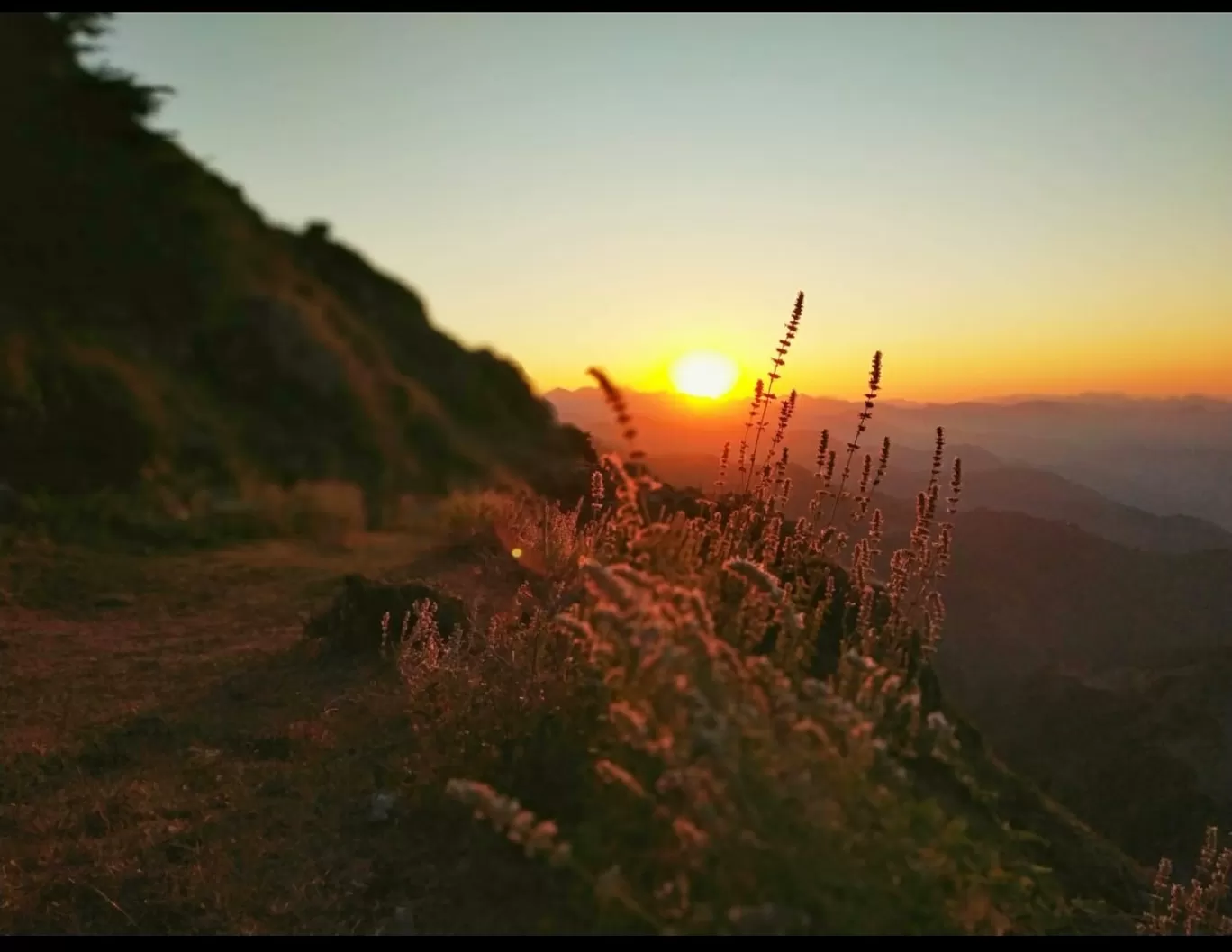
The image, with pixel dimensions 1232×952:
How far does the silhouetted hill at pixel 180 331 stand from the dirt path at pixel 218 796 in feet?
23.2

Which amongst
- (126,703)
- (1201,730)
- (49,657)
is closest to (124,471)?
(49,657)

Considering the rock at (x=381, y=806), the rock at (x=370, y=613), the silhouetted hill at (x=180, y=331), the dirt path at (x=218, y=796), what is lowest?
the dirt path at (x=218, y=796)

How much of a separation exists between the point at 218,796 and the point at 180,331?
17.7 m

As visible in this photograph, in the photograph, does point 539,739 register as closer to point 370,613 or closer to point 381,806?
point 381,806

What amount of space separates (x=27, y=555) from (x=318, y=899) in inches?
268

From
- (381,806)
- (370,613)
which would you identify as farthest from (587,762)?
(370,613)

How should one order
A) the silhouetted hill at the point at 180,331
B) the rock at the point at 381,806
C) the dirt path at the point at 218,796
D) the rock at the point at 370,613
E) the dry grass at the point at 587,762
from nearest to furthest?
the dry grass at the point at 587,762, the dirt path at the point at 218,796, the rock at the point at 381,806, the rock at the point at 370,613, the silhouetted hill at the point at 180,331

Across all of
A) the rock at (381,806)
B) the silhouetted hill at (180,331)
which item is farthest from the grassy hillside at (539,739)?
the silhouetted hill at (180,331)

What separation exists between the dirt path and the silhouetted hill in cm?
706

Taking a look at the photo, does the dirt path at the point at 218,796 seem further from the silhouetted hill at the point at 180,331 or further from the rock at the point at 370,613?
the silhouetted hill at the point at 180,331

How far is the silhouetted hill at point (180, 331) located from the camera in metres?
15.7

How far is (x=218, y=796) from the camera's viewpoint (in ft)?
14.4

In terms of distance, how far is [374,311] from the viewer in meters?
28.7

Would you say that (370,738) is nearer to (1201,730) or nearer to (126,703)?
(126,703)
